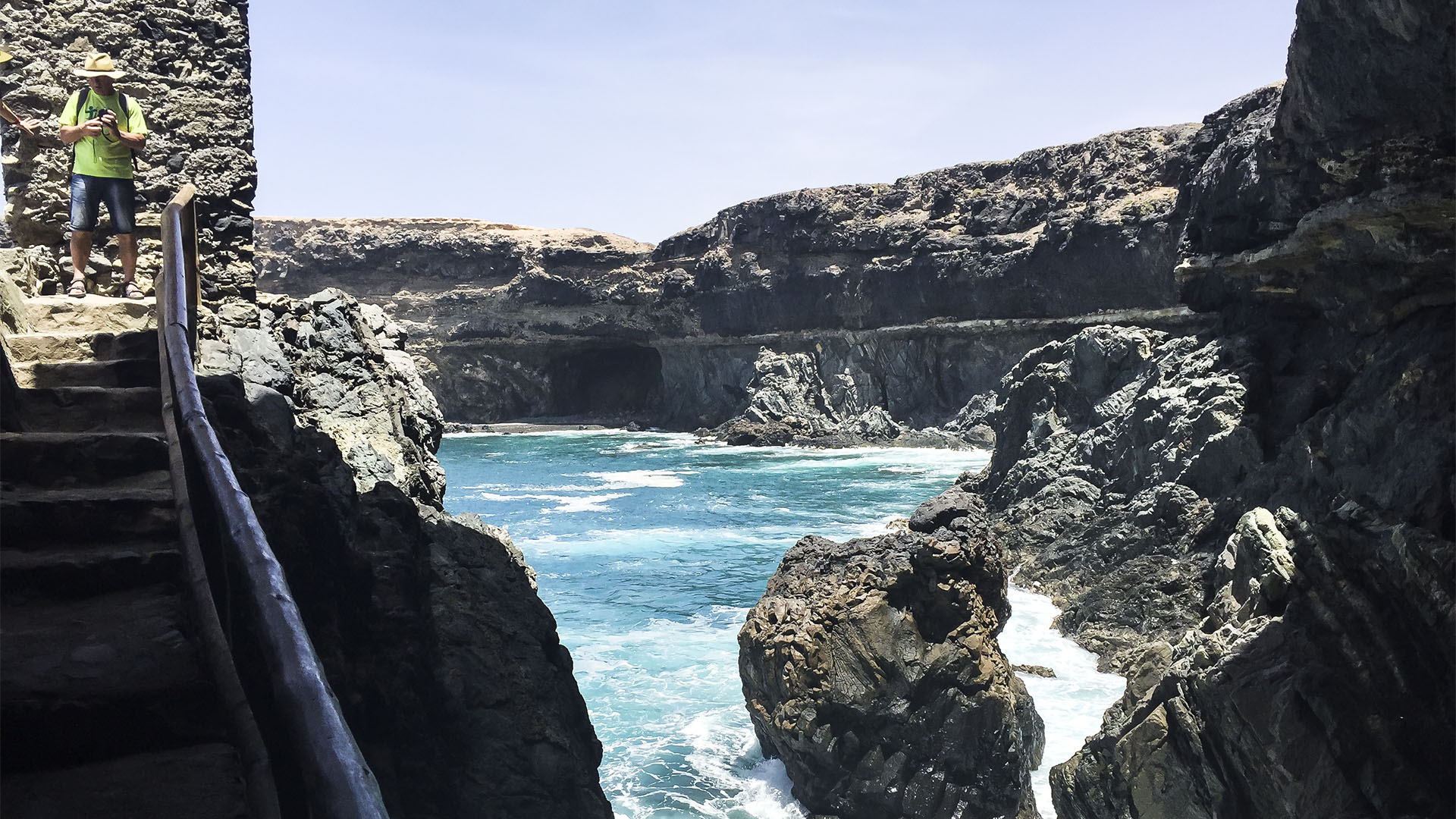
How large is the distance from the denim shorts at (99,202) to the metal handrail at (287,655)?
3353mm

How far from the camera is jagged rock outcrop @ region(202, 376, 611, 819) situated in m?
5.05

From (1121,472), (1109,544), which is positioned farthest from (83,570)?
(1121,472)

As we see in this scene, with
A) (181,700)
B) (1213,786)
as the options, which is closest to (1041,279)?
(1213,786)

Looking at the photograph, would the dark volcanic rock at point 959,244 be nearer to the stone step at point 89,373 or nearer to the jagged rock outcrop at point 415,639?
the jagged rock outcrop at point 415,639

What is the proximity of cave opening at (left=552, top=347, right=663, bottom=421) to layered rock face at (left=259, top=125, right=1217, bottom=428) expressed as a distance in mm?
91

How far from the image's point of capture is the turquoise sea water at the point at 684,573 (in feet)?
34.7

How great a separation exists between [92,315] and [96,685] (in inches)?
143

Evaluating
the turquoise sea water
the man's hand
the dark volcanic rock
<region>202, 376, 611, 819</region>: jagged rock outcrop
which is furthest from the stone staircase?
the dark volcanic rock

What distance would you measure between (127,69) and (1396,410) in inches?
441

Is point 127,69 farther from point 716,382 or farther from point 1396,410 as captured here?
Answer: point 716,382

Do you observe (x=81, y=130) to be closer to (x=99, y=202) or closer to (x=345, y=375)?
(x=99, y=202)

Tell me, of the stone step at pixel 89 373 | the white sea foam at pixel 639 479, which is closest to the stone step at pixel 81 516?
the stone step at pixel 89 373

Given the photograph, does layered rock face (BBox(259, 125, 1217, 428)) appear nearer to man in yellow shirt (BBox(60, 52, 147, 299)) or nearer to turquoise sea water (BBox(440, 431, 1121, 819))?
turquoise sea water (BBox(440, 431, 1121, 819))

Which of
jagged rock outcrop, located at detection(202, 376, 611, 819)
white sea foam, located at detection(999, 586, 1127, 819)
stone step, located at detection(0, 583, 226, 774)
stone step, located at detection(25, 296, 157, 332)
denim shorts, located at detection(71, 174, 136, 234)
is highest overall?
denim shorts, located at detection(71, 174, 136, 234)
